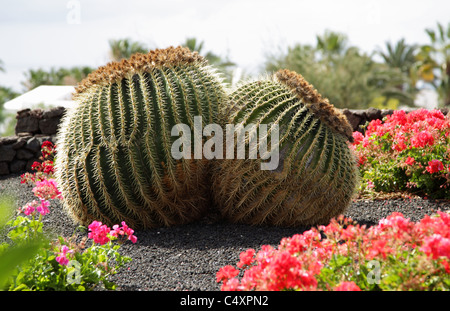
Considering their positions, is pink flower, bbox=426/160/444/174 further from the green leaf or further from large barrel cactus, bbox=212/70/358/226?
the green leaf

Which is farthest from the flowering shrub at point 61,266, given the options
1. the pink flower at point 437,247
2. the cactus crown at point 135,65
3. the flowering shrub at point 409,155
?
the flowering shrub at point 409,155

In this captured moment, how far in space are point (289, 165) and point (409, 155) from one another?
6.92ft

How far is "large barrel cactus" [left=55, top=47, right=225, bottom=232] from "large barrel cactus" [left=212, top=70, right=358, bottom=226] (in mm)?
288

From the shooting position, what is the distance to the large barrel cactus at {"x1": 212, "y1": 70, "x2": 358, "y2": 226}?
4.15 m

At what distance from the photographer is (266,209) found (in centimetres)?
427

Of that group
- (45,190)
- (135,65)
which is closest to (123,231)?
(45,190)

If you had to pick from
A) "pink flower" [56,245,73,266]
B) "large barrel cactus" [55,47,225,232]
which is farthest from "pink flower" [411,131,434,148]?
"pink flower" [56,245,73,266]

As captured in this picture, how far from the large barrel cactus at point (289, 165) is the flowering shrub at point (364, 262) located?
1.51 meters

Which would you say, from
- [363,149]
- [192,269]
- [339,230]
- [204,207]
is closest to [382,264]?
[339,230]

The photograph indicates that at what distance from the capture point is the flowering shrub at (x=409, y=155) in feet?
17.5

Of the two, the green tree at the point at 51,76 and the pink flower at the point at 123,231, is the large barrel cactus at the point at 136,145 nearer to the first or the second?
the pink flower at the point at 123,231

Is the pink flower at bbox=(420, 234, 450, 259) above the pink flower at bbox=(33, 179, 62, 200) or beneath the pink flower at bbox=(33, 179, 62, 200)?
above
